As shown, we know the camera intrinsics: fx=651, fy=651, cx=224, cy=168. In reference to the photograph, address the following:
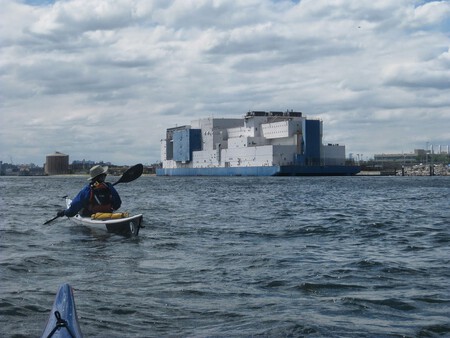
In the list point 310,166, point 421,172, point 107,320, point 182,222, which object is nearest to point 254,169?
point 310,166

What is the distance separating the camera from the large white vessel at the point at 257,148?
96.7 m

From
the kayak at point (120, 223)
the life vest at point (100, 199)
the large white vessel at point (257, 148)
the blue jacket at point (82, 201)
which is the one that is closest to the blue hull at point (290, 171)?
the large white vessel at point (257, 148)

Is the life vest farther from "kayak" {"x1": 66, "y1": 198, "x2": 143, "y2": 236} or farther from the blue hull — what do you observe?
the blue hull

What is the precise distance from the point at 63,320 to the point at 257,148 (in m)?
95.7

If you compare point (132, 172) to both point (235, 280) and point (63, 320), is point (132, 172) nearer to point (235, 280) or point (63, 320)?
point (235, 280)

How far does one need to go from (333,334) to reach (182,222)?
1415 centimetres

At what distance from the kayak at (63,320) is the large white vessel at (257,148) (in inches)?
3505

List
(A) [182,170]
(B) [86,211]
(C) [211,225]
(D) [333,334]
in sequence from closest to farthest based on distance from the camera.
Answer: (D) [333,334] < (B) [86,211] < (C) [211,225] < (A) [182,170]

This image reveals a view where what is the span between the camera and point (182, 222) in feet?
68.2

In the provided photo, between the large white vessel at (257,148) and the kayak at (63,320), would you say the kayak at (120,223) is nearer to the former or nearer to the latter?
the kayak at (63,320)

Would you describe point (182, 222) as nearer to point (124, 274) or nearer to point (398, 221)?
point (398, 221)

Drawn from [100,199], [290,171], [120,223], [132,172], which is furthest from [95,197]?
[290,171]

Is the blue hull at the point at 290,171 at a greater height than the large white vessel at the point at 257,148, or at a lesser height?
lesser

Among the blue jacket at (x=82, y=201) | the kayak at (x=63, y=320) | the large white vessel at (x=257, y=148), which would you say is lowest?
the kayak at (x=63, y=320)
